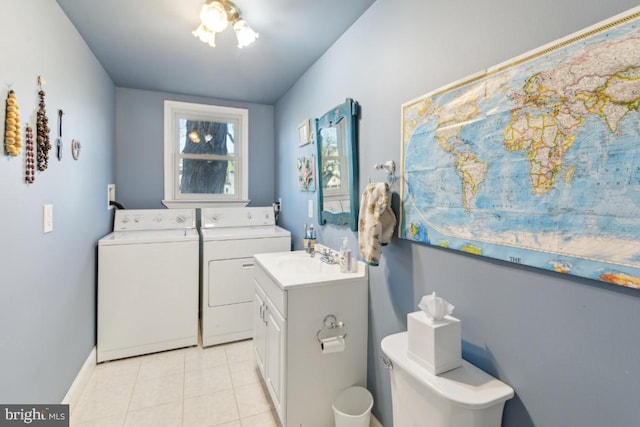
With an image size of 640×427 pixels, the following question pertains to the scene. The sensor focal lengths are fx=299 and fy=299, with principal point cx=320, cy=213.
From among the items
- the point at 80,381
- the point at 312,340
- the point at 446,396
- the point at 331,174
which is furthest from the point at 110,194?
the point at 446,396

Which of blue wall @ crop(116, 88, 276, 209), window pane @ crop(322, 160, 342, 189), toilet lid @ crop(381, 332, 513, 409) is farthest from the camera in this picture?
blue wall @ crop(116, 88, 276, 209)

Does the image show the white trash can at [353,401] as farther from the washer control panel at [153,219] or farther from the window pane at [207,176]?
the window pane at [207,176]

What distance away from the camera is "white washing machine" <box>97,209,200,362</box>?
2.34m

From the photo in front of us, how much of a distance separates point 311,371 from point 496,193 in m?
1.25

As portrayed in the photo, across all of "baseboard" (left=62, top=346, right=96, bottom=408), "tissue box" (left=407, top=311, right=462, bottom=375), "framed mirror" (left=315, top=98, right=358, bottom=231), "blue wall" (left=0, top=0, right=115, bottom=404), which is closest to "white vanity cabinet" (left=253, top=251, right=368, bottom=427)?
"framed mirror" (left=315, top=98, right=358, bottom=231)

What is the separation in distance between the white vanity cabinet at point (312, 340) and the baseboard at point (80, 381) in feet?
4.00

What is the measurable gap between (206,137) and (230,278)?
1620 mm

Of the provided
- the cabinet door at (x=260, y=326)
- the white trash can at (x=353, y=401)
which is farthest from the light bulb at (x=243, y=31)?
the white trash can at (x=353, y=401)

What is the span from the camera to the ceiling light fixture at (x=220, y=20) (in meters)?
1.57

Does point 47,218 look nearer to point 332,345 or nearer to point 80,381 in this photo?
point 80,381

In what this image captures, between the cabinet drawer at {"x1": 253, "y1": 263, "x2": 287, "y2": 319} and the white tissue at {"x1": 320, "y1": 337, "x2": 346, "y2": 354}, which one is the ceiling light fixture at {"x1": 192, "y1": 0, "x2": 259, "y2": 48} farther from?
the white tissue at {"x1": 320, "y1": 337, "x2": 346, "y2": 354}

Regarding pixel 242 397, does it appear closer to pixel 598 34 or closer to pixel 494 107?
pixel 494 107

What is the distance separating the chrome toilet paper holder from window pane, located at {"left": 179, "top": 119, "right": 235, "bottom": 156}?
7.87 feet

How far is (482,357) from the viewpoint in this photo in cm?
105
